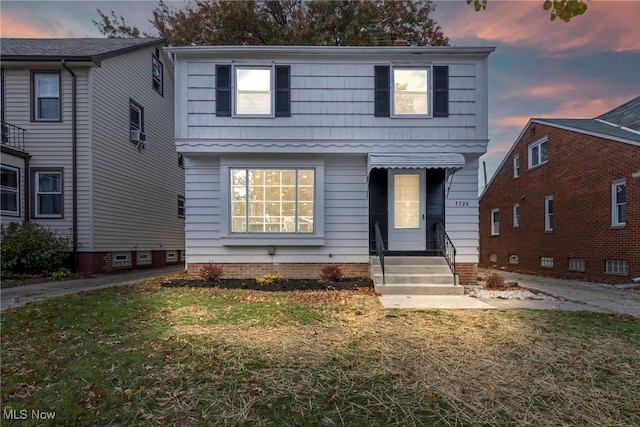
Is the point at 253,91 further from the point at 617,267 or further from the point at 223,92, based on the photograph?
the point at 617,267

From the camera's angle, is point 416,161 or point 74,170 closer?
point 416,161

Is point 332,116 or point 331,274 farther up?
point 332,116

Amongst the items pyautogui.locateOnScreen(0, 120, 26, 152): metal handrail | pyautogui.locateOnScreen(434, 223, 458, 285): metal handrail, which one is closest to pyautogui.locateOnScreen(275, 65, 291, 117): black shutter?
pyautogui.locateOnScreen(434, 223, 458, 285): metal handrail

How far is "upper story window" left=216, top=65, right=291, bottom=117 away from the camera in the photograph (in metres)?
8.84

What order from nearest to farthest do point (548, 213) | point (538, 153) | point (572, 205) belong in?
point (572, 205) → point (548, 213) → point (538, 153)

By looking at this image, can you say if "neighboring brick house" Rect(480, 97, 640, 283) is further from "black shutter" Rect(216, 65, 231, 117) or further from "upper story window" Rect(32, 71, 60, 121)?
"upper story window" Rect(32, 71, 60, 121)

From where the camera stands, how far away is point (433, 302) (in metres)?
6.54

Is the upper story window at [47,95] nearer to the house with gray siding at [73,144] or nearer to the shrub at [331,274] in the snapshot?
the house with gray siding at [73,144]

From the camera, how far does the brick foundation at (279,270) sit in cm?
895

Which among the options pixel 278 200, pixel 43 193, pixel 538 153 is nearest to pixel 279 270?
pixel 278 200

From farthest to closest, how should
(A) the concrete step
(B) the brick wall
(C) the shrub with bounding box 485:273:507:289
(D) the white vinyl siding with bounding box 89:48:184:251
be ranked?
1. (D) the white vinyl siding with bounding box 89:48:184:251
2. (B) the brick wall
3. (C) the shrub with bounding box 485:273:507:289
4. (A) the concrete step

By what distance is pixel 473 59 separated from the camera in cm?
880

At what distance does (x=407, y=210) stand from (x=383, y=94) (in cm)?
315

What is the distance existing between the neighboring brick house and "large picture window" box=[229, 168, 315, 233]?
31.8ft
